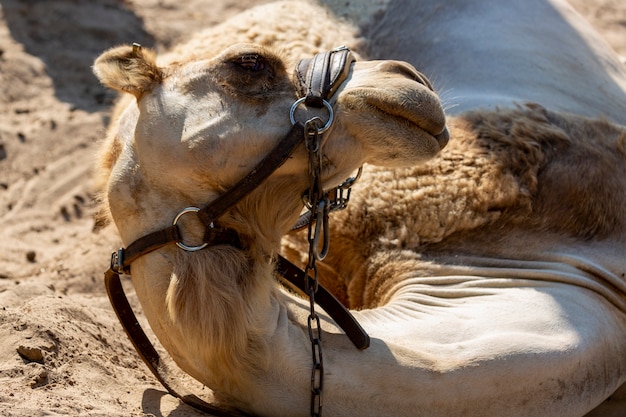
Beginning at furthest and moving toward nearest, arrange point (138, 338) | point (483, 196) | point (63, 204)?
1. point (63, 204)
2. point (483, 196)
3. point (138, 338)

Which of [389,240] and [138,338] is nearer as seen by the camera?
[138,338]

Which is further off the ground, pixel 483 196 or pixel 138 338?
pixel 483 196

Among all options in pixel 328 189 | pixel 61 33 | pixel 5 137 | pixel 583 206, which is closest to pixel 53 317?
pixel 328 189

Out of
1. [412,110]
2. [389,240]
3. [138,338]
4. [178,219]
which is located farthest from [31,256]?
[412,110]

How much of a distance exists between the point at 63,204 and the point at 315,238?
290 centimetres

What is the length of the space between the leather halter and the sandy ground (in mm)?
137

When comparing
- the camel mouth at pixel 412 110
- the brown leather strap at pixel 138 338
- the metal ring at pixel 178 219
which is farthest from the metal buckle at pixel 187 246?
the camel mouth at pixel 412 110

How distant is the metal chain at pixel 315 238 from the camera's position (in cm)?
276

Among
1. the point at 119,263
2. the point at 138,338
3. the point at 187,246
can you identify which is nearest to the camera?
the point at 187,246

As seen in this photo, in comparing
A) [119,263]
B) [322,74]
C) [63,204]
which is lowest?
[63,204]

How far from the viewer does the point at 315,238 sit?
2.83 metres

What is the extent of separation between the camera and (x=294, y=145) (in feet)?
9.20

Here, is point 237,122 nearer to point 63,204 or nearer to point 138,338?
point 138,338

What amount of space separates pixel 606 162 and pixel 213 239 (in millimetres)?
1678
